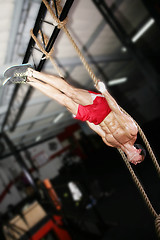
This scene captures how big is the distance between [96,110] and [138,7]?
5721mm

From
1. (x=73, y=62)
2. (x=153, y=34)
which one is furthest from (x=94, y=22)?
(x=153, y=34)

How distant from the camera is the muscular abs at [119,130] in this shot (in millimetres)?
2041

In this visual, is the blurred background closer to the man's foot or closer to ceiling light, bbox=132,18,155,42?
ceiling light, bbox=132,18,155,42

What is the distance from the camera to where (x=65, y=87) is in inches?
80.4

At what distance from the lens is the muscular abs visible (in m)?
2.04

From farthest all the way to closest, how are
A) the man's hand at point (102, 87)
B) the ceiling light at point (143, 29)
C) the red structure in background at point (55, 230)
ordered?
the ceiling light at point (143, 29), the red structure in background at point (55, 230), the man's hand at point (102, 87)

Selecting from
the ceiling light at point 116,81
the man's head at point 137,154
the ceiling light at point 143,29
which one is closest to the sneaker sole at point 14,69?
the man's head at point 137,154

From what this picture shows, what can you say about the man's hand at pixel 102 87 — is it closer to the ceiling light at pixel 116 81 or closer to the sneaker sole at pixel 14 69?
the sneaker sole at pixel 14 69

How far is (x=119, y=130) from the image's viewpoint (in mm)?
2139

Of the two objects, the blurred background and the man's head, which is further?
the blurred background

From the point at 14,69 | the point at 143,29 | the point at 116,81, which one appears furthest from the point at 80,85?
the point at 14,69

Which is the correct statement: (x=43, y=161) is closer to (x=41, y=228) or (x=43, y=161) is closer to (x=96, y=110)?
(x=41, y=228)

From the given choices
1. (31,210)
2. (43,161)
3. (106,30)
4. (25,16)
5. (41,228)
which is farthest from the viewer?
(43,161)

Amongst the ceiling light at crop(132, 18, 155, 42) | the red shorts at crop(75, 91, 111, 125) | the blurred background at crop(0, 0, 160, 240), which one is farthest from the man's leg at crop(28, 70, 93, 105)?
the ceiling light at crop(132, 18, 155, 42)
